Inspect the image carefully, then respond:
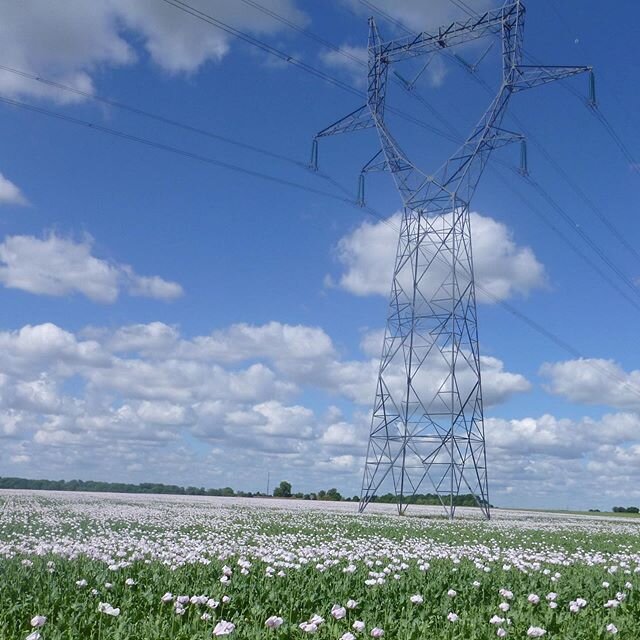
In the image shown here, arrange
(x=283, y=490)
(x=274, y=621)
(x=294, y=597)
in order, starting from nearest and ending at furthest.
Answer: (x=274, y=621) < (x=294, y=597) < (x=283, y=490)

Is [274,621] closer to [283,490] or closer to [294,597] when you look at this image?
[294,597]

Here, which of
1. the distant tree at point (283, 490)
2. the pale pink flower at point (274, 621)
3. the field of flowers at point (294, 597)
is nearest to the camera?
the pale pink flower at point (274, 621)

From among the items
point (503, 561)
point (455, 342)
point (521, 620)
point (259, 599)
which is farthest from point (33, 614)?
point (455, 342)

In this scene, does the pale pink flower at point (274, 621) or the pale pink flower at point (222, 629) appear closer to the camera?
the pale pink flower at point (222, 629)

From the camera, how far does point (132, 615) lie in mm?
7566

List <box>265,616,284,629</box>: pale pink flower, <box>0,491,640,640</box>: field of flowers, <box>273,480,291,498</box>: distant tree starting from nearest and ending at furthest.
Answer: <box>265,616,284,629</box>: pale pink flower, <box>0,491,640,640</box>: field of flowers, <box>273,480,291,498</box>: distant tree

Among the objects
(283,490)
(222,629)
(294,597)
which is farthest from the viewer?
(283,490)

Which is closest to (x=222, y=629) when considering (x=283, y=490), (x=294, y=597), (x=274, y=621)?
(x=274, y=621)

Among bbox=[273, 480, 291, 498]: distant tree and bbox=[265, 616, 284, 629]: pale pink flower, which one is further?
bbox=[273, 480, 291, 498]: distant tree

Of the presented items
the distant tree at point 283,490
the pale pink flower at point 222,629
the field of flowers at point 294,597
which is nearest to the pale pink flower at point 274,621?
the field of flowers at point 294,597

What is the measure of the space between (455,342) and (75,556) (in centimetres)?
2782

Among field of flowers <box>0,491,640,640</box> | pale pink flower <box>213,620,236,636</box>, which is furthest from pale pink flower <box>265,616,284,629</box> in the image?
pale pink flower <box>213,620,236,636</box>

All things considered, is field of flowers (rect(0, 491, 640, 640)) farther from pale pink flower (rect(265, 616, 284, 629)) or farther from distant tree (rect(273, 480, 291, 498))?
distant tree (rect(273, 480, 291, 498))

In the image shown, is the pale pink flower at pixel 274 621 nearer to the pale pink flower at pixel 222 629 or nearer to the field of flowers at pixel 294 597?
the field of flowers at pixel 294 597
